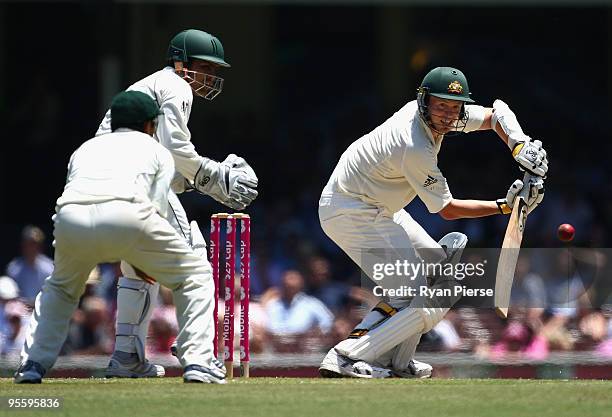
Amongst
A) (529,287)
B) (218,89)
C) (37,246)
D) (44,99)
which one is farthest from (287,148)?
(218,89)

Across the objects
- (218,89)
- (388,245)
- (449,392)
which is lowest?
(449,392)

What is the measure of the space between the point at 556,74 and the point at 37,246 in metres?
6.05

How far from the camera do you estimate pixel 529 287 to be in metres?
9.01

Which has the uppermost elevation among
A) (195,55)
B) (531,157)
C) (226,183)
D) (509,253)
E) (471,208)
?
(195,55)

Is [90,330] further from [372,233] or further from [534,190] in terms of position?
[534,190]

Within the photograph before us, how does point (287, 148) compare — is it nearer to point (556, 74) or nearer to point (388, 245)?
point (556, 74)

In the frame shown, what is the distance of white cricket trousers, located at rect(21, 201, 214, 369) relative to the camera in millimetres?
5969

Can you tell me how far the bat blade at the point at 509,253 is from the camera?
23.7ft

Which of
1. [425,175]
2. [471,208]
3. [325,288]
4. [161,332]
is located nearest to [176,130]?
[425,175]

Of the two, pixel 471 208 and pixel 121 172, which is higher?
pixel 121 172

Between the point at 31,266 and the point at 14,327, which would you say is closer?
the point at 14,327

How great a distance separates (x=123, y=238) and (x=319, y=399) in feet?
3.46

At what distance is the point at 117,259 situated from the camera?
6141mm

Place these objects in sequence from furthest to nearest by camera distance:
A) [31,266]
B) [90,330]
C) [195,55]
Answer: [31,266]
[90,330]
[195,55]
